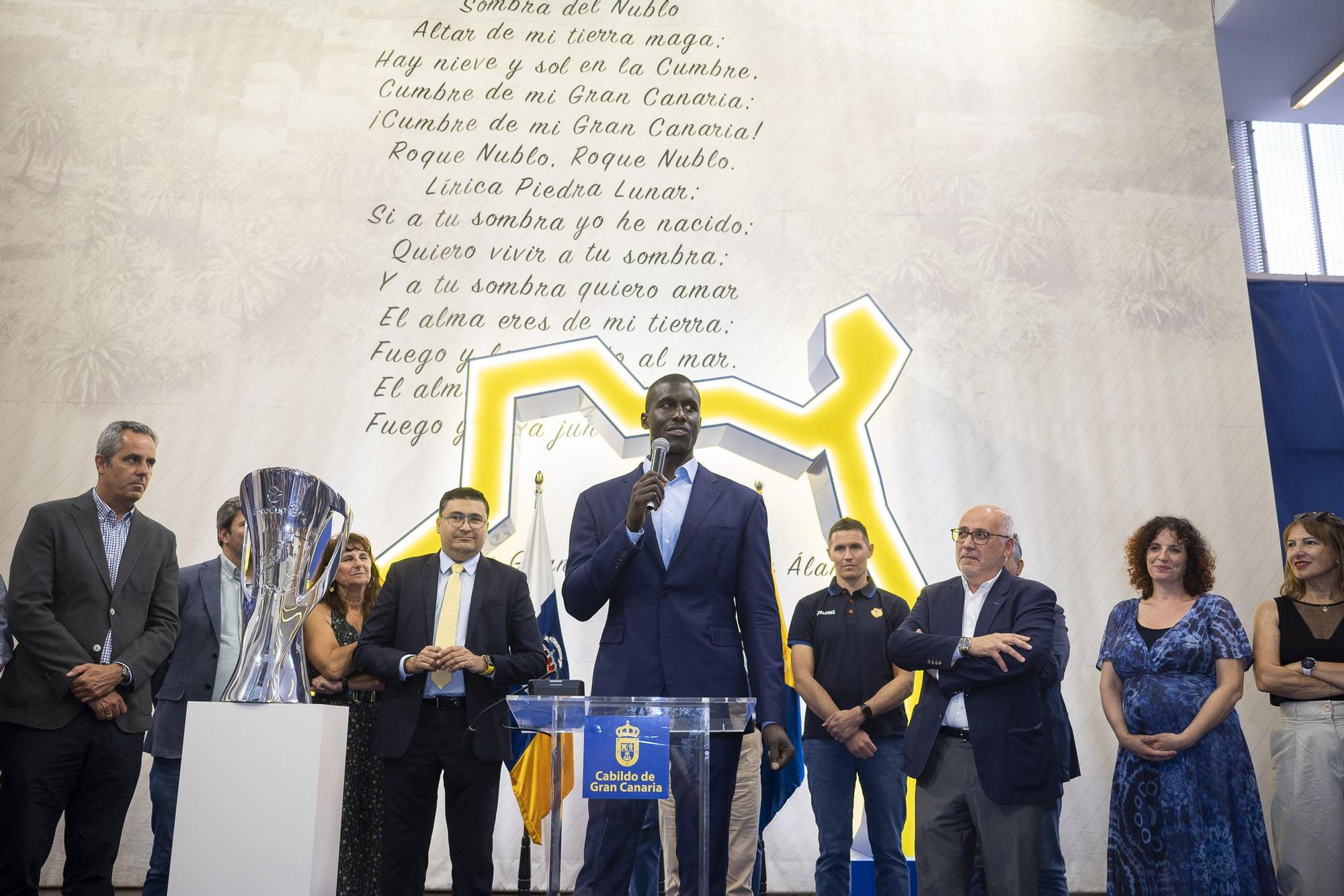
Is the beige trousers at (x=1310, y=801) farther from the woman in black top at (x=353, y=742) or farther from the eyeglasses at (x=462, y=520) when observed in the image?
the woman in black top at (x=353, y=742)

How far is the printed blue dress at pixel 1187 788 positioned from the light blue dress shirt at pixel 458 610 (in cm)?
214

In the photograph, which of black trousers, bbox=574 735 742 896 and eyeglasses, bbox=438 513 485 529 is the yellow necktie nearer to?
eyeglasses, bbox=438 513 485 529

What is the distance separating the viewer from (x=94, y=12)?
5.68 metres

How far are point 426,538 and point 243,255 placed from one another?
175 cm

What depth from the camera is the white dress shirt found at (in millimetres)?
2900

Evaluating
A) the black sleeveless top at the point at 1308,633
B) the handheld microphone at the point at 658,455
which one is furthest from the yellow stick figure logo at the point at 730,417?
the handheld microphone at the point at 658,455

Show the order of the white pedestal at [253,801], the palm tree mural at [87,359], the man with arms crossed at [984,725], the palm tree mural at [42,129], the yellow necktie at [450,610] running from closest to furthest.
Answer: the white pedestal at [253,801]
the man with arms crossed at [984,725]
the yellow necktie at [450,610]
the palm tree mural at [87,359]
the palm tree mural at [42,129]

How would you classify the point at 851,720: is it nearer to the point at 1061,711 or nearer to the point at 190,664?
the point at 1061,711

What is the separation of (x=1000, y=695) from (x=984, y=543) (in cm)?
43

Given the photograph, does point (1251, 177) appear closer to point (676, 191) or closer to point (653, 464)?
point (676, 191)

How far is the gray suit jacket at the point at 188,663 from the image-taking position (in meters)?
3.58

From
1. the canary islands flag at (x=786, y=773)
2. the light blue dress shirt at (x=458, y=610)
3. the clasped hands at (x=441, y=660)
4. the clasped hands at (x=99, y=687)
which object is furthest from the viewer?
the canary islands flag at (x=786, y=773)

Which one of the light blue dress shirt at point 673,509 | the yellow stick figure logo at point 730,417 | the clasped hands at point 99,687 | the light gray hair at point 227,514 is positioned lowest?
the clasped hands at point 99,687

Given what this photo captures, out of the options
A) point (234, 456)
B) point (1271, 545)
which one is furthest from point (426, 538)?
point (1271, 545)
